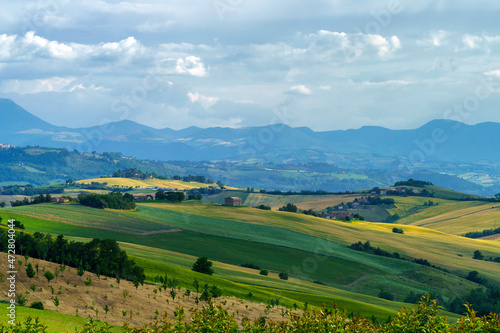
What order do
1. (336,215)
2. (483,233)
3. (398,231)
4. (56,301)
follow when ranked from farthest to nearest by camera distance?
(336,215)
(483,233)
(398,231)
(56,301)

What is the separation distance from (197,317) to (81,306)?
14.5m

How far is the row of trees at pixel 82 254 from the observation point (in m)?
43.8

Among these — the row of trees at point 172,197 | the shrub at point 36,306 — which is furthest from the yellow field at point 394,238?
the shrub at point 36,306

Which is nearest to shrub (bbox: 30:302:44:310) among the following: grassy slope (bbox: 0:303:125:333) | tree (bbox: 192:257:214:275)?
grassy slope (bbox: 0:303:125:333)

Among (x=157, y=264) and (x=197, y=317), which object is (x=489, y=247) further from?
(x=197, y=317)

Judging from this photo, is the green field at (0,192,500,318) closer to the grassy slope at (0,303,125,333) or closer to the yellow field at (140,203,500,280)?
the yellow field at (140,203,500,280)

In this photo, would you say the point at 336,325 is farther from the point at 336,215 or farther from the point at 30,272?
the point at 336,215

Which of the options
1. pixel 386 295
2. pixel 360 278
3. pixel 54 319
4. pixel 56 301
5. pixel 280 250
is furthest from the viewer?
pixel 280 250

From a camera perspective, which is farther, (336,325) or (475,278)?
(475,278)

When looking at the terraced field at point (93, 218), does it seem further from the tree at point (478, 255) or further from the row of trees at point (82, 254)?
the tree at point (478, 255)

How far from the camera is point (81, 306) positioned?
3681cm

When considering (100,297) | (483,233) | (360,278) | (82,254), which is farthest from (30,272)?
(483,233)

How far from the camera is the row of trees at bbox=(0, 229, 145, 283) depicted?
43812 millimetres

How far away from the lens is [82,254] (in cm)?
4666
